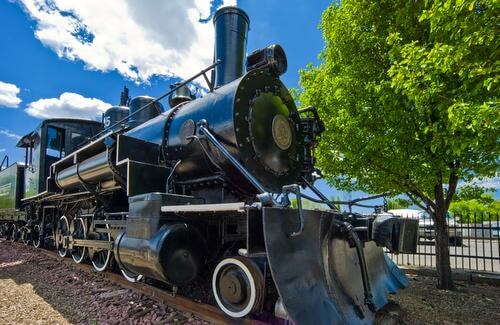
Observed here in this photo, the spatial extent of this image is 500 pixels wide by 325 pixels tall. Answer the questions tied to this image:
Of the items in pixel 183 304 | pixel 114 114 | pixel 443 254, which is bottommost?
pixel 183 304

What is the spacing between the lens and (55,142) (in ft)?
28.1

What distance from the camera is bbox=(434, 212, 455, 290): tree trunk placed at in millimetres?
6336

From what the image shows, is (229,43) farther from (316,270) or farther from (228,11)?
(316,270)

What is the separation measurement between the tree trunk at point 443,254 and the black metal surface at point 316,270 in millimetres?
3543

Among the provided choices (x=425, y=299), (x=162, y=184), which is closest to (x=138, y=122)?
(x=162, y=184)

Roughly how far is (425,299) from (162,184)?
14.7ft

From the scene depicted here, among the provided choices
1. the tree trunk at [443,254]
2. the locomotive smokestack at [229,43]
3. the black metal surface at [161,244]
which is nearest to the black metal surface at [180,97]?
the locomotive smokestack at [229,43]

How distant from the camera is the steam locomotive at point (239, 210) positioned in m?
2.75

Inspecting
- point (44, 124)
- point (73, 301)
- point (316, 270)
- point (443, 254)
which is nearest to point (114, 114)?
point (44, 124)

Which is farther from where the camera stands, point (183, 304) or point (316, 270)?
point (183, 304)

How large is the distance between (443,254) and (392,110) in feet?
9.93

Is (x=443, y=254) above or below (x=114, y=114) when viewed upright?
below

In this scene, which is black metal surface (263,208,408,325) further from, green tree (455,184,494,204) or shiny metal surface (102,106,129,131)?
shiny metal surface (102,106,129,131)

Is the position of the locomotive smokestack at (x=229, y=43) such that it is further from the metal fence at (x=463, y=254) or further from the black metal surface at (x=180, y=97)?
the metal fence at (x=463, y=254)
